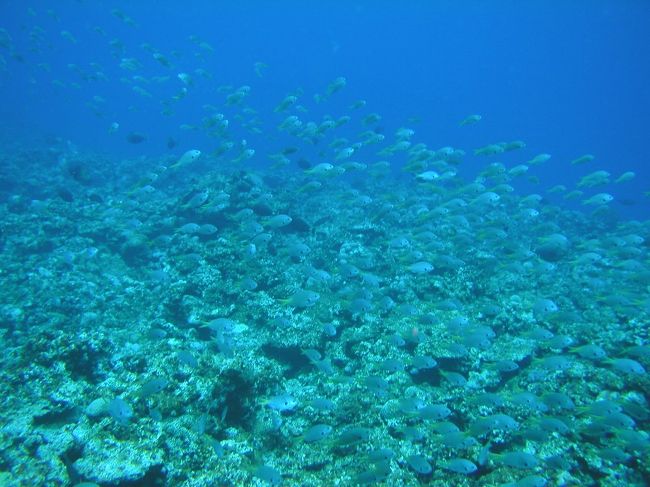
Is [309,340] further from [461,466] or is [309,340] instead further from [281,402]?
[461,466]

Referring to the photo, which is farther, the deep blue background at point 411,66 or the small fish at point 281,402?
the deep blue background at point 411,66

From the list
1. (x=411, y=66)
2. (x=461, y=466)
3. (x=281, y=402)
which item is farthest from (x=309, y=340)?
(x=411, y=66)

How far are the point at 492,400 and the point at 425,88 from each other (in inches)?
7133


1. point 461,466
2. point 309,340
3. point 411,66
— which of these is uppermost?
point 411,66

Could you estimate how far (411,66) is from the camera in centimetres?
17838

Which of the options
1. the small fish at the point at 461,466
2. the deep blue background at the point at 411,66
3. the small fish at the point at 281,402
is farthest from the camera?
the deep blue background at the point at 411,66

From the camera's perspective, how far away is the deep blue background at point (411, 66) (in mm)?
71875

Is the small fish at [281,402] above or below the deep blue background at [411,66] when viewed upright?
below

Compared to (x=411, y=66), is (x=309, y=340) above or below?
below

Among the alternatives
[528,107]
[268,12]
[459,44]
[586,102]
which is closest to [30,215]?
[268,12]

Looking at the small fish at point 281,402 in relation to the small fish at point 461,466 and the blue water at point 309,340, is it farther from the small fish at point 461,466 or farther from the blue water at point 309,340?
the small fish at point 461,466

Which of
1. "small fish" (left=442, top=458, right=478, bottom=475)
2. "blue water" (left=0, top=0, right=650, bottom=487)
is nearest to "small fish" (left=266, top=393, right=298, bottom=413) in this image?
"blue water" (left=0, top=0, right=650, bottom=487)

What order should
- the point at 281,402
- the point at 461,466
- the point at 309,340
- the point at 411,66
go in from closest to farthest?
1. the point at 461,466
2. the point at 281,402
3. the point at 309,340
4. the point at 411,66

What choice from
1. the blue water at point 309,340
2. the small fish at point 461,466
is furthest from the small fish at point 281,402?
the small fish at point 461,466
